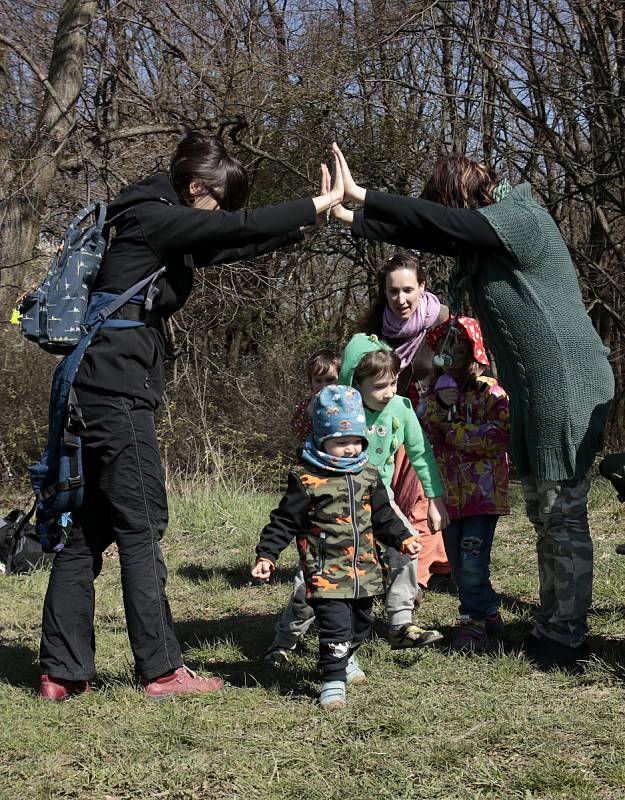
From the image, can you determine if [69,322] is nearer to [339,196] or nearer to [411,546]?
[339,196]

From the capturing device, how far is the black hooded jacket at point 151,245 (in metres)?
3.60

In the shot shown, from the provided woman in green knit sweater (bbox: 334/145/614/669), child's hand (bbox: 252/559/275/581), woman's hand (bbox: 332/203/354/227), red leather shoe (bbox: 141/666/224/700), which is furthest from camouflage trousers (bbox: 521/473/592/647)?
red leather shoe (bbox: 141/666/224/700)

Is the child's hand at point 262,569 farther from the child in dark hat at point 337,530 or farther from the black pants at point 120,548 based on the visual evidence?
the black pants at point 120,548

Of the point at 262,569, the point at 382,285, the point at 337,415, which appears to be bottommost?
the point at 262,569

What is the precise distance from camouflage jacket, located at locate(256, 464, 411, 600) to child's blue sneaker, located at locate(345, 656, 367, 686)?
0.34m

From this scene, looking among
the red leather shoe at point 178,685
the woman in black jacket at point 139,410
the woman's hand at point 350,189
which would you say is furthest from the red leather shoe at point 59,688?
the woman's hand at point 350,189

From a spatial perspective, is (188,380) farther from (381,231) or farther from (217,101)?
(381,231)

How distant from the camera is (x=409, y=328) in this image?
15.7ft

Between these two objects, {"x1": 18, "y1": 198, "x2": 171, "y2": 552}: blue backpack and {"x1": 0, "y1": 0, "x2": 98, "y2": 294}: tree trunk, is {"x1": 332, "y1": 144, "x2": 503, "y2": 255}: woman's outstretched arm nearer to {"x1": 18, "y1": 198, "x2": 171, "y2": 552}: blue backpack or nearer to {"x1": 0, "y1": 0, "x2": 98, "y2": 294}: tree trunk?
{"x1": 18, "y1": 198, "x2": 171, "y2": 552}: blue backpack

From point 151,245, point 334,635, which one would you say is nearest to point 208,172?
point 151,245

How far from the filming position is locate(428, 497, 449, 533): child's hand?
3.96 meters

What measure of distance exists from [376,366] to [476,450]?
591 mm

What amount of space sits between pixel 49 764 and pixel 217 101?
7795 millimetres

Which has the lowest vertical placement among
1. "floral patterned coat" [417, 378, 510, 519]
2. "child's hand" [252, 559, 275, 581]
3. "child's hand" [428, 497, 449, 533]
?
"child's hand" [252, 559, 275, 581]
